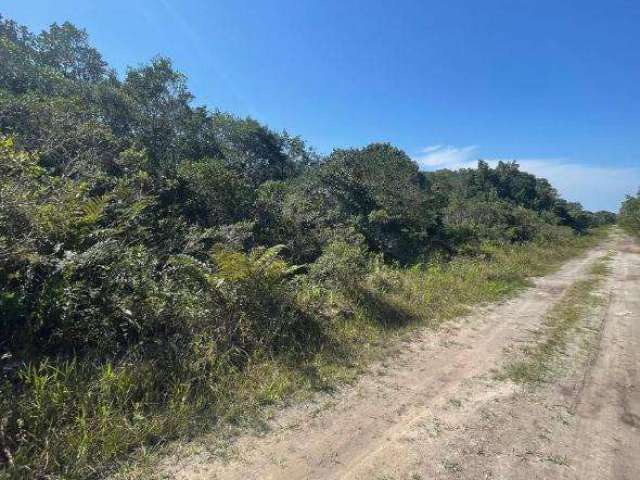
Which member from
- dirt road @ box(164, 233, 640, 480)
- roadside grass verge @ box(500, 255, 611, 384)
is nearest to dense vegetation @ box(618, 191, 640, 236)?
roadside grass verge @ box(500, 255, 611, 384)

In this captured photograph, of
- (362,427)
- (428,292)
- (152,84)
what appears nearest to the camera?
(362,427)

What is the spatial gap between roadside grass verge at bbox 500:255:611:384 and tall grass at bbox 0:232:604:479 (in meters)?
1.62

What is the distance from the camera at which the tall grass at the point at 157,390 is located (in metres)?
2.65

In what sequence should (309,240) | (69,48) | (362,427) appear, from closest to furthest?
(362,427), (309,240), (69,48)

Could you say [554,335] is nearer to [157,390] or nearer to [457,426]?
[457,426]

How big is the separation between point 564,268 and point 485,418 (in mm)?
13075

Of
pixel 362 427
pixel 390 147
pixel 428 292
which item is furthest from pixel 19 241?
pixel 390 147

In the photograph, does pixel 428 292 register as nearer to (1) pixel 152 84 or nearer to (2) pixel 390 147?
(2) pixel 390 147

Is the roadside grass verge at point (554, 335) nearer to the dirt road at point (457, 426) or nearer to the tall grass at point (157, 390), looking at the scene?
the dirt road at point (457, 426)

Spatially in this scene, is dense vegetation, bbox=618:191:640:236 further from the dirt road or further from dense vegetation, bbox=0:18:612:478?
the dirt road

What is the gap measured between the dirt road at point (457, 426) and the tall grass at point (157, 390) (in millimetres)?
397

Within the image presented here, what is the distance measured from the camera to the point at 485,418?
3.45 metres

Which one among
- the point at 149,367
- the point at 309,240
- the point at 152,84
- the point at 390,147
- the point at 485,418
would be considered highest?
the point at 152,84

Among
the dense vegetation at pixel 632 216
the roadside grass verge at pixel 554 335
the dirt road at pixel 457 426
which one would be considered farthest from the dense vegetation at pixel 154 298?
the dense vegetation at pixel 632 216
